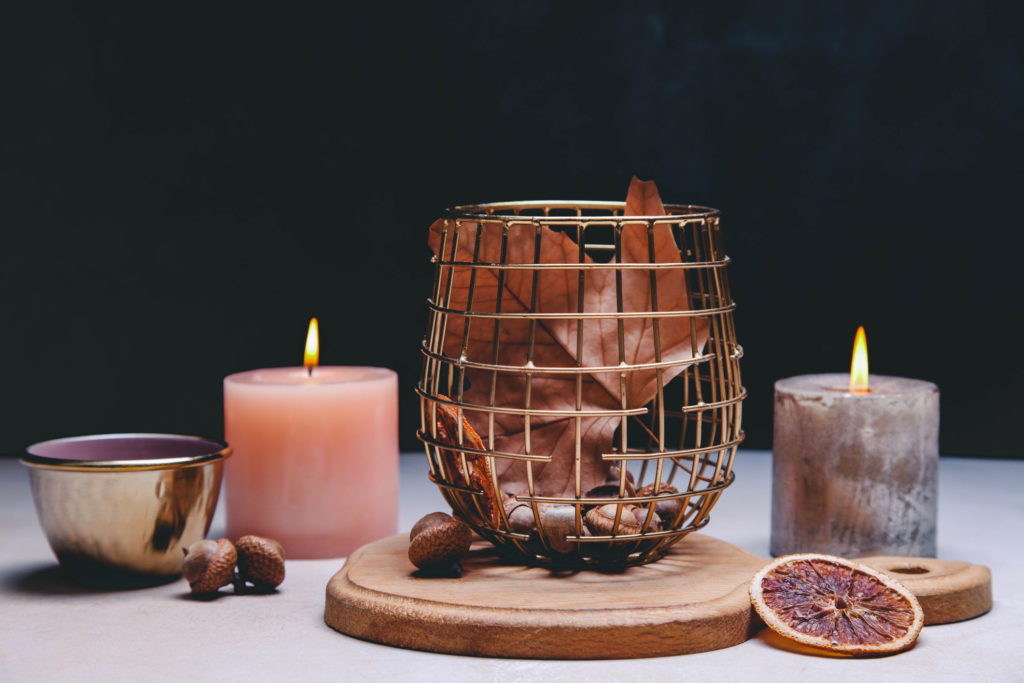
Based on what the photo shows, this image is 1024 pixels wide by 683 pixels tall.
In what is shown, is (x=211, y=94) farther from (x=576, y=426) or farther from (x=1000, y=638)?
(x=1000, y=638)

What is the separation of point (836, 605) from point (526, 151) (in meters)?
0.83

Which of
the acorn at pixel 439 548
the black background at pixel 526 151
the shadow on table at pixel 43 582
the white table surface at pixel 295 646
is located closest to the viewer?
the white table surface at pixel 295 646

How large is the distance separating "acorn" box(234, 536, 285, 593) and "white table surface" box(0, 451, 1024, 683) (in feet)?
0.04

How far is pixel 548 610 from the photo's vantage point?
0.89 metres

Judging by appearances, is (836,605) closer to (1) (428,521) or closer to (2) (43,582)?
→ (1) (428,521)

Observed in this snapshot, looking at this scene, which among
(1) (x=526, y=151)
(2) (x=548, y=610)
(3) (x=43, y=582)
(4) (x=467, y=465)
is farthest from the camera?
(1) (x=526, y=151)

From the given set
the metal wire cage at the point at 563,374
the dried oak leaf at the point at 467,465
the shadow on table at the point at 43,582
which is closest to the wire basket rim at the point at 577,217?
the metal wire cage at the point at 563,374

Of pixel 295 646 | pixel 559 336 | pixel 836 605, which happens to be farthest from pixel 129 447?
pixel 836 605

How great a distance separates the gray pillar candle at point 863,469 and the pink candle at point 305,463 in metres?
0.39

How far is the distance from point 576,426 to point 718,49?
817 millimetres

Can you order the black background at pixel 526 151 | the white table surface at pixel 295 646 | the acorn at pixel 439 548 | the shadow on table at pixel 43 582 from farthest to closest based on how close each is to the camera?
the black background at pixel 526 151 < the shadow on table at pixel 43 582 < the acorn at pixel 439 548 < the white table surface at pixel 295 646

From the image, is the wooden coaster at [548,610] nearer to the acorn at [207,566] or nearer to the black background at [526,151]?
the acorn at [207,566]

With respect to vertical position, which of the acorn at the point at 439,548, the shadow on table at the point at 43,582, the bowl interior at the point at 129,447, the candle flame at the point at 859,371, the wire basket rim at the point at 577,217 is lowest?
the shadow on table at the point at 43,582

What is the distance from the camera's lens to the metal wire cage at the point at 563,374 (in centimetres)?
96
